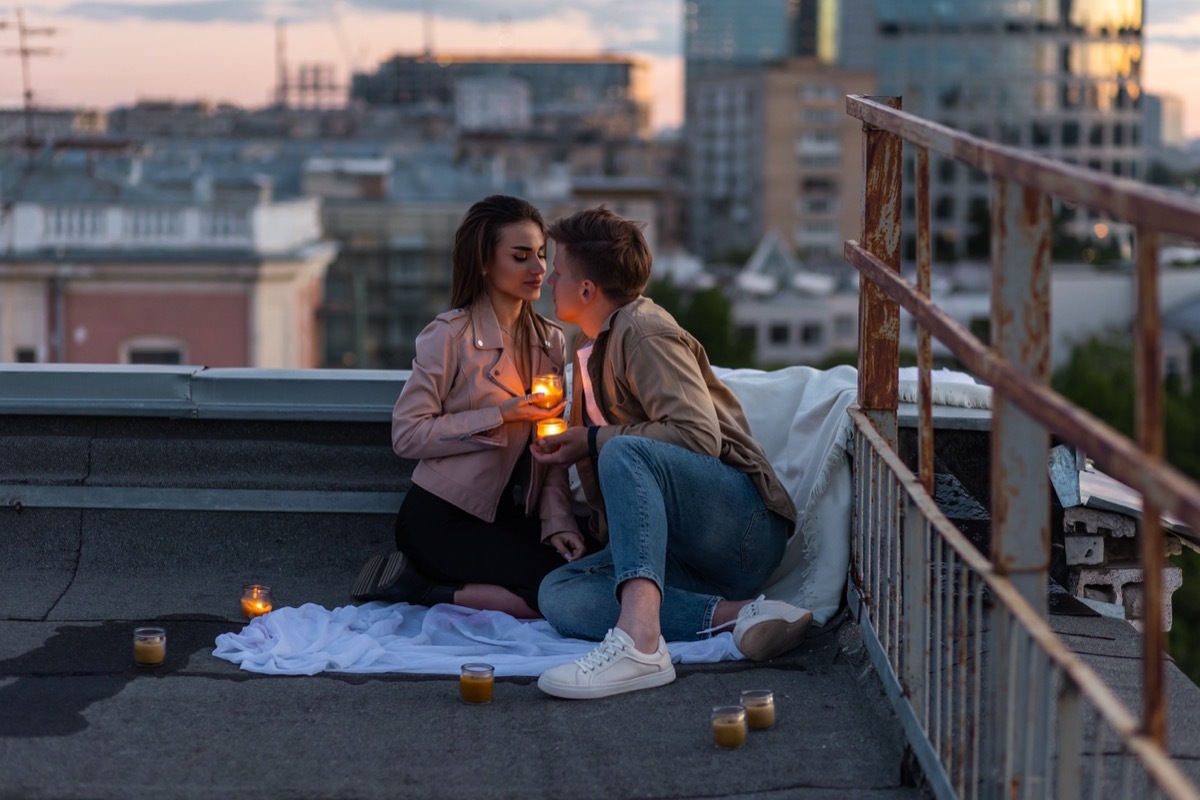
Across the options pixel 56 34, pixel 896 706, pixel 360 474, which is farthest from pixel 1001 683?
pixel 56 34

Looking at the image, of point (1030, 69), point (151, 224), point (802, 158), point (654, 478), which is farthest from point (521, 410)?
point (1030, 69)

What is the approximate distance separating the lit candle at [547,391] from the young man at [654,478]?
106 millimetres

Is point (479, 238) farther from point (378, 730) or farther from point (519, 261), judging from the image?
point (378, 730)

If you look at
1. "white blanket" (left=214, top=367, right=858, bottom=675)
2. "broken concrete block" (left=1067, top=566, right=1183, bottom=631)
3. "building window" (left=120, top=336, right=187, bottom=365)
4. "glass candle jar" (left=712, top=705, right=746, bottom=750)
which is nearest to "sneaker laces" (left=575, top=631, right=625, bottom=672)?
"white blanket" (left=214, top=367, right=858, bottom=675)

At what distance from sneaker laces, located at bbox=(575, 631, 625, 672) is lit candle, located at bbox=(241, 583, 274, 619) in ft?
3.37

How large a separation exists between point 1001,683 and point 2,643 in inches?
95.2

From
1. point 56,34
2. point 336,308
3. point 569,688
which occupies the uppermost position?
point 56,34

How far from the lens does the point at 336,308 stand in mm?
43281

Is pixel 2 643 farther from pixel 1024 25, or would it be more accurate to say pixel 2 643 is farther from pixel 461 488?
pixel 1024 25

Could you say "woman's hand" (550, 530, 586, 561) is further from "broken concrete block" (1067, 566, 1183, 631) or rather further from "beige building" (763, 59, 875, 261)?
"beige building" (763, 59, 875, 261)

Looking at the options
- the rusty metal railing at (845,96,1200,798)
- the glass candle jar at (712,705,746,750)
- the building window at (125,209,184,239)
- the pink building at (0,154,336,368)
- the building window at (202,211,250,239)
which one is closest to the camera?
the rusty metal railing at (845,96,1200,798)

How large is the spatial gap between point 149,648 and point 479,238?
51.5 inches

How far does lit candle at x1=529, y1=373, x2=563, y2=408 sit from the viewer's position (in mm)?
4234

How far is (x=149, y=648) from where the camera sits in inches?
148
